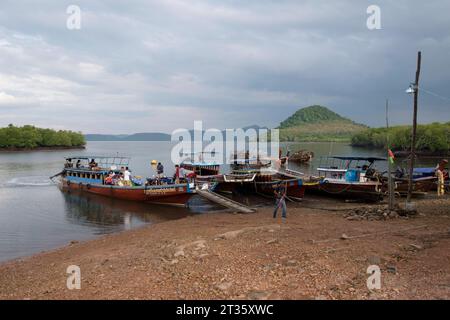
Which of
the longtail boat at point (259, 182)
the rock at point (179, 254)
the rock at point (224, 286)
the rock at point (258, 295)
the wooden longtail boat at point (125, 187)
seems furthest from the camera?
the longtail boat at point (259, 182)

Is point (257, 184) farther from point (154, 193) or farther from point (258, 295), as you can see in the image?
point (258, 295)

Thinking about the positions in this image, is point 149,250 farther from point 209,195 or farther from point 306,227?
point 209,195

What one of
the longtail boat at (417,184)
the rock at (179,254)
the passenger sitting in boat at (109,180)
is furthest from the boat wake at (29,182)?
A: the longtail boat at (417,184)

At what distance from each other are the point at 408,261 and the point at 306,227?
5.07 metres

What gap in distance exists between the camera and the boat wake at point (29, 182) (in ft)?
127

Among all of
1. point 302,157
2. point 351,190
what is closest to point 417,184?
point 351,190

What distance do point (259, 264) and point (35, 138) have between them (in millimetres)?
138402

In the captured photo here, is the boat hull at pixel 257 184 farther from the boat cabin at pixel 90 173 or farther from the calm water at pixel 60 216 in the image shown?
the boat cabin at pixel 90 173

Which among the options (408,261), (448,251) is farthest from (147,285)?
(448,251)

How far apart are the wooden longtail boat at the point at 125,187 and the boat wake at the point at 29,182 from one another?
220 inches

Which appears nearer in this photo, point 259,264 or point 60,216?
point 259,264

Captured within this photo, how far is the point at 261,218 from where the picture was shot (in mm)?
17859

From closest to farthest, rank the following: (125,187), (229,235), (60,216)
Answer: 1. (229,235)
2. (60,216)
3. (125,187)

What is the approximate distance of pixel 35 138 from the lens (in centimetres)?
12700
